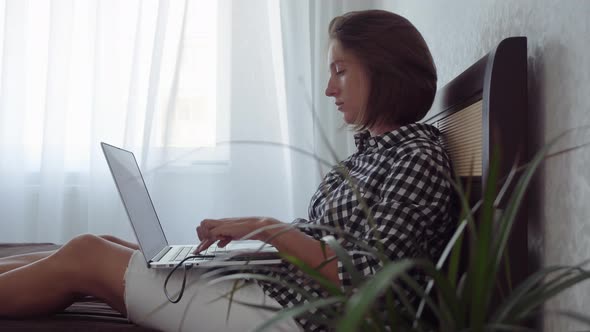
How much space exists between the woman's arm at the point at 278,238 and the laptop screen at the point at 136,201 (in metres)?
0.16

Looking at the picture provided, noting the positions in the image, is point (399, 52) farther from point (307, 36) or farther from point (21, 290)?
point (307, 36)

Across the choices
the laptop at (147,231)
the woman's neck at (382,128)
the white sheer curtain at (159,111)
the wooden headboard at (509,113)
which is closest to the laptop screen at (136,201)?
the laptop at (147,231)

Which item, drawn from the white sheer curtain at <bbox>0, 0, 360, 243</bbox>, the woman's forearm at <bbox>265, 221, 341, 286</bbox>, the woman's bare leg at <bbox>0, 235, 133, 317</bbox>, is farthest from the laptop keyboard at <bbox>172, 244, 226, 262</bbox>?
the white sheer curtain at <bbox>0, 0, 360, 243</bbox>

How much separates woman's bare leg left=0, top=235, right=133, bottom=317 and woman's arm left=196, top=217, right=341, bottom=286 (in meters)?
0.22

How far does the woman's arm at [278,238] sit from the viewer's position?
42.9 inches

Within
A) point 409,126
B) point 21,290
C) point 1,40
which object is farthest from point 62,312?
point 1,40

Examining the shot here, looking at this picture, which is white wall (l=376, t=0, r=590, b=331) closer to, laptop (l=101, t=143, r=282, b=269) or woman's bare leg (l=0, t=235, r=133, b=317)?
laptop (l=101, t=143, r=282, b=269)

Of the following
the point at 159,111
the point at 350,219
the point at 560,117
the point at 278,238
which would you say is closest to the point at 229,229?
the point at 278,238

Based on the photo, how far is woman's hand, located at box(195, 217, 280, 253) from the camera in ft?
3.77

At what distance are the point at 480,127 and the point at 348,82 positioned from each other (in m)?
0.36

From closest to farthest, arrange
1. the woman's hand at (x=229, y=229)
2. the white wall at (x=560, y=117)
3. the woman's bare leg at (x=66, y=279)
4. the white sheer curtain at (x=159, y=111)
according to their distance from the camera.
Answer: the white wall at (x=560, y=117) < the woman's hand at (x=229, y=229) < the woman's bare leg at (x=66, y=279) < the white sheer curtain at (x=159, y=111)

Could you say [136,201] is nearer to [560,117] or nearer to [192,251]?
[192,251]

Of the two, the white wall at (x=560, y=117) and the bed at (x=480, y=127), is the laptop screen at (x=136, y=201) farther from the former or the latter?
the white wall at (x=560, y=117)

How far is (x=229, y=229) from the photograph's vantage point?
1155 millimetres
